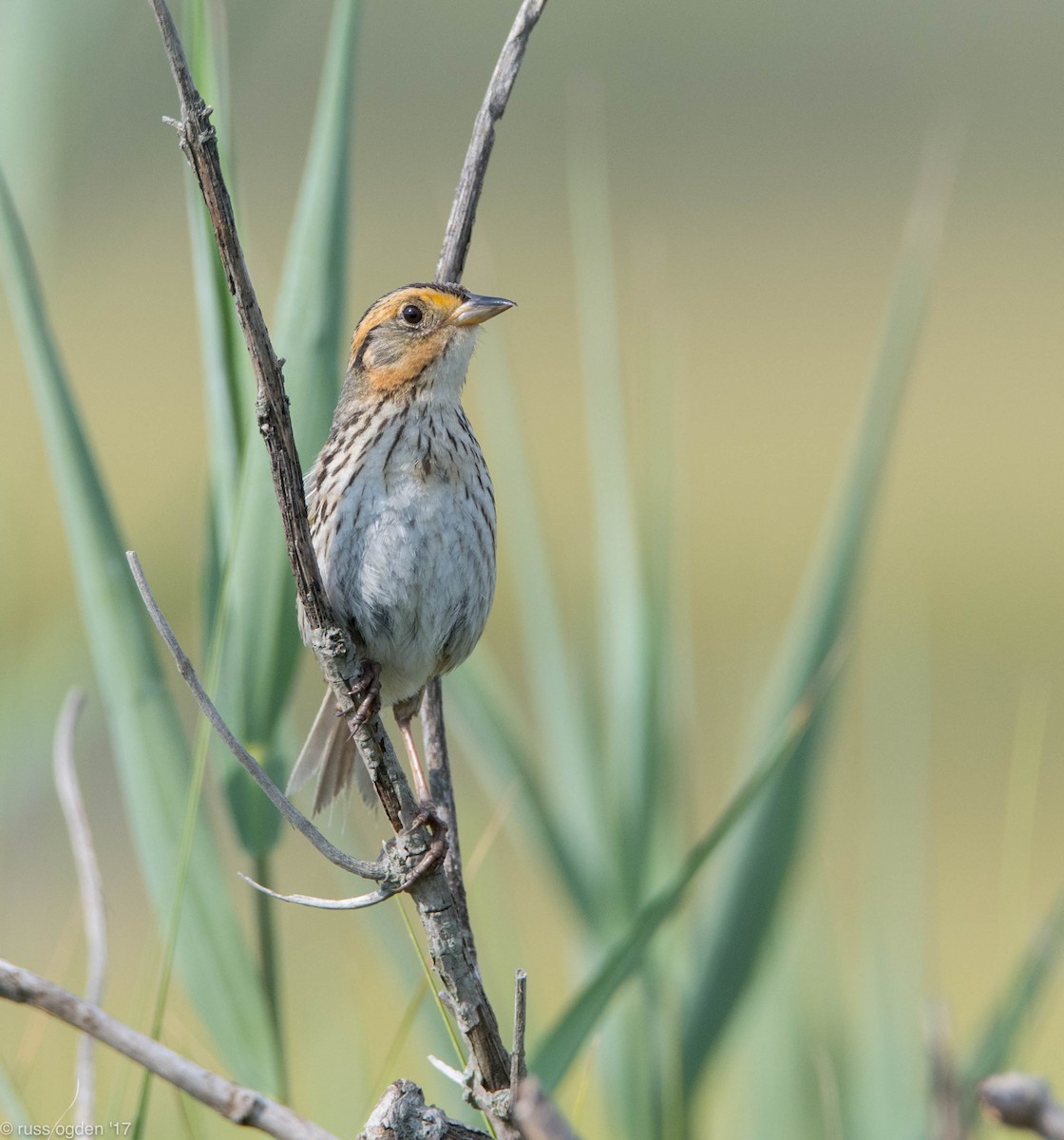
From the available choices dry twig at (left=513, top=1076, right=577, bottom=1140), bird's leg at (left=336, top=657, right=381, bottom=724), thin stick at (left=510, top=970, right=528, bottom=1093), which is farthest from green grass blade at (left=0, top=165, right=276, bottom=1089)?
dry twig at (left=513, top=1076, right=577, bottom=1140)

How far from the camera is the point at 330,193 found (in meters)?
2.17

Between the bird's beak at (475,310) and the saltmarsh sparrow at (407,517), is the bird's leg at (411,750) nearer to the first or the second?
the saltmarsh sparrow at (407,517)

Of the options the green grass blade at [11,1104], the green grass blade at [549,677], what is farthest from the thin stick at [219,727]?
the green grass blade at [549,677]

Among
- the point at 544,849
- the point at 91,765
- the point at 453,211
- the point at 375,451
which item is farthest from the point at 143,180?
the point at 91,765

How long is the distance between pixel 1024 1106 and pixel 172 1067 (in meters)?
0.55

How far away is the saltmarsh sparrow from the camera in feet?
8.46

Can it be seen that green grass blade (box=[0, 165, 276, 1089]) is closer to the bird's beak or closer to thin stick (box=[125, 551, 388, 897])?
thin stick (box=[125, 551, 388, 897])

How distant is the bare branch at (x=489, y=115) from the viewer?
206 centimetres

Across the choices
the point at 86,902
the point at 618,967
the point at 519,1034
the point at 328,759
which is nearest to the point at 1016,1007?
the point at 618,967

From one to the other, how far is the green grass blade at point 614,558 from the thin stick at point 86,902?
0.92 m

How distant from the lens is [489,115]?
211 centimetres

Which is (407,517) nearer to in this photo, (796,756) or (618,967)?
(796,756)

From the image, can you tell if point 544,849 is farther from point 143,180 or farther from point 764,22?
point 764,22

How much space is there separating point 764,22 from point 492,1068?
86.0ft
